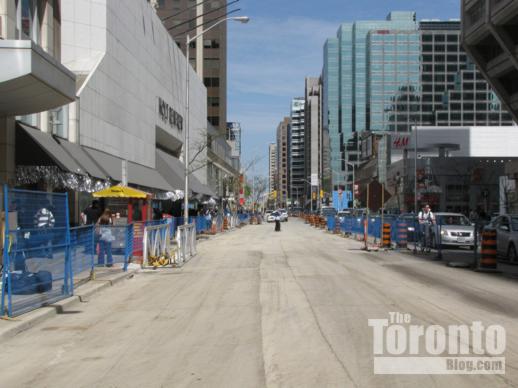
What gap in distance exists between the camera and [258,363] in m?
7.03

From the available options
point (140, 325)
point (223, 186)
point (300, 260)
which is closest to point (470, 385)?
point (140, 325)

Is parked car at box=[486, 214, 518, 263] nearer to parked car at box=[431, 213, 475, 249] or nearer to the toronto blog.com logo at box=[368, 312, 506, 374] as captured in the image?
parked car at box=[431, 213, 475, 249]

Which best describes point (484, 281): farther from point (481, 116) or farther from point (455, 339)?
point (481, 116)

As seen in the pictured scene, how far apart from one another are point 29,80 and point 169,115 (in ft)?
111

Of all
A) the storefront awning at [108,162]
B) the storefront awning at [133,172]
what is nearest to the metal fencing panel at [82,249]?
the storefront awning at [108,162]

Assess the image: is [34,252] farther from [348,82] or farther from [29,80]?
[348,82]

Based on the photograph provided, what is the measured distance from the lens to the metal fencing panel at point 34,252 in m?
9.80

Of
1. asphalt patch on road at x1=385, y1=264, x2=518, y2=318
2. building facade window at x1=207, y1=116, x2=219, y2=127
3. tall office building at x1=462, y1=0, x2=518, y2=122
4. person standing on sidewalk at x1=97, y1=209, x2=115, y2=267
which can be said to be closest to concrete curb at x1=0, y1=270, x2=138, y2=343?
person standing on sidewalk at x1=97, y1=209, x2=115, y2=267

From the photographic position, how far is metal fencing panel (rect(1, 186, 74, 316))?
9805mm

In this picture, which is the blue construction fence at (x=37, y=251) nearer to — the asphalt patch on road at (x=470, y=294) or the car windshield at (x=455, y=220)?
the asphalt patch on road at (x=470, y=294)

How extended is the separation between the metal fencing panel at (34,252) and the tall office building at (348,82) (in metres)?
133

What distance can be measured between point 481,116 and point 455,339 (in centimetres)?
14092

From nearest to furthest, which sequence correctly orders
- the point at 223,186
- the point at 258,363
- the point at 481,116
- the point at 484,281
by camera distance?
the point at 258,363
the point at 484,281
the point at 223,186
the point at 481,116

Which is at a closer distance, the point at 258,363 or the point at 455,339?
the point at 258,363
